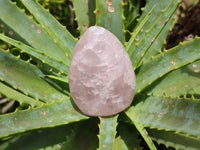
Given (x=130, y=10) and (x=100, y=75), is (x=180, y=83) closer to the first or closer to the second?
(x=100, y=75)

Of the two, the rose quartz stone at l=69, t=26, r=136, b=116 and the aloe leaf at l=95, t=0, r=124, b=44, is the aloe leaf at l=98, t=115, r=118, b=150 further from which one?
the aloe leaf at l=95, t=0, r=124, b=44

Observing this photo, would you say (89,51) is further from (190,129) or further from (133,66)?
(190,129)

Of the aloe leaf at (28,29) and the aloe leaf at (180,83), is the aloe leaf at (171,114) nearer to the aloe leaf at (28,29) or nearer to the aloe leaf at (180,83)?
the aloe leaf at (180,83)

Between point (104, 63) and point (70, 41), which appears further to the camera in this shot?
point (70, 41)

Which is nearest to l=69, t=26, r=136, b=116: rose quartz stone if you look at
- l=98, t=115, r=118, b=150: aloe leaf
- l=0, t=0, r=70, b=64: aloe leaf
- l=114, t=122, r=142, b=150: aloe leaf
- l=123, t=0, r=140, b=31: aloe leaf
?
l=98, t=115, r=118, b=150: aloe leaf

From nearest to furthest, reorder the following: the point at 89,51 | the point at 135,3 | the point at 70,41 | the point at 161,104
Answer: the point at 89,51
the point at 161,104
the point at 70,41
the point at 135,3

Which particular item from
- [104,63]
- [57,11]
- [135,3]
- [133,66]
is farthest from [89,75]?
[57,11]

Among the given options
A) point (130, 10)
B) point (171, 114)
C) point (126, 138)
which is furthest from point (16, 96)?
point (130, 10)
